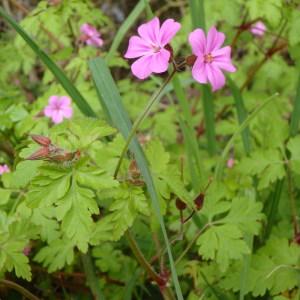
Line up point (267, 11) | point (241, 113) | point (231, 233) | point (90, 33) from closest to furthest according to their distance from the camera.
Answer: point (231, 233)
point (241, 113)
point (267, 11)
point (90, 33)

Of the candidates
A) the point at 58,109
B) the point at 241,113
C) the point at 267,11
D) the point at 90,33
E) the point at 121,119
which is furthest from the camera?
the point at 90,33

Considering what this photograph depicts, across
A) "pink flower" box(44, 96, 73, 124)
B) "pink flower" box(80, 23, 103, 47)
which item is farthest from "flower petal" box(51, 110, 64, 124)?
"pink flower" box(80, 23, 103, 47)

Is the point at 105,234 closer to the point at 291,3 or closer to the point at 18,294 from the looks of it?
the point at 18,294

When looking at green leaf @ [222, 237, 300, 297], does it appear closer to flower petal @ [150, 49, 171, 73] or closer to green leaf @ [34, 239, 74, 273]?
green leaf @ [34, 239, 74, 273]

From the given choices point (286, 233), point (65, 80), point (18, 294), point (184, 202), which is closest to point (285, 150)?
point (286, 233)

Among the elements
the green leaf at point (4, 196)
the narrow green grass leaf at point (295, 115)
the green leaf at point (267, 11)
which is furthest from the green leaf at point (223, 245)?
the green leaf at point (267, 11)

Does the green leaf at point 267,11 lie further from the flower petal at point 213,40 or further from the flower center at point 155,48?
the flower center at point 155,48

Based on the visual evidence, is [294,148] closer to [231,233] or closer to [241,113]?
[241,113]

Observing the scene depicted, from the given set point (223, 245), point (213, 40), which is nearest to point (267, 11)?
point (213, 40)
